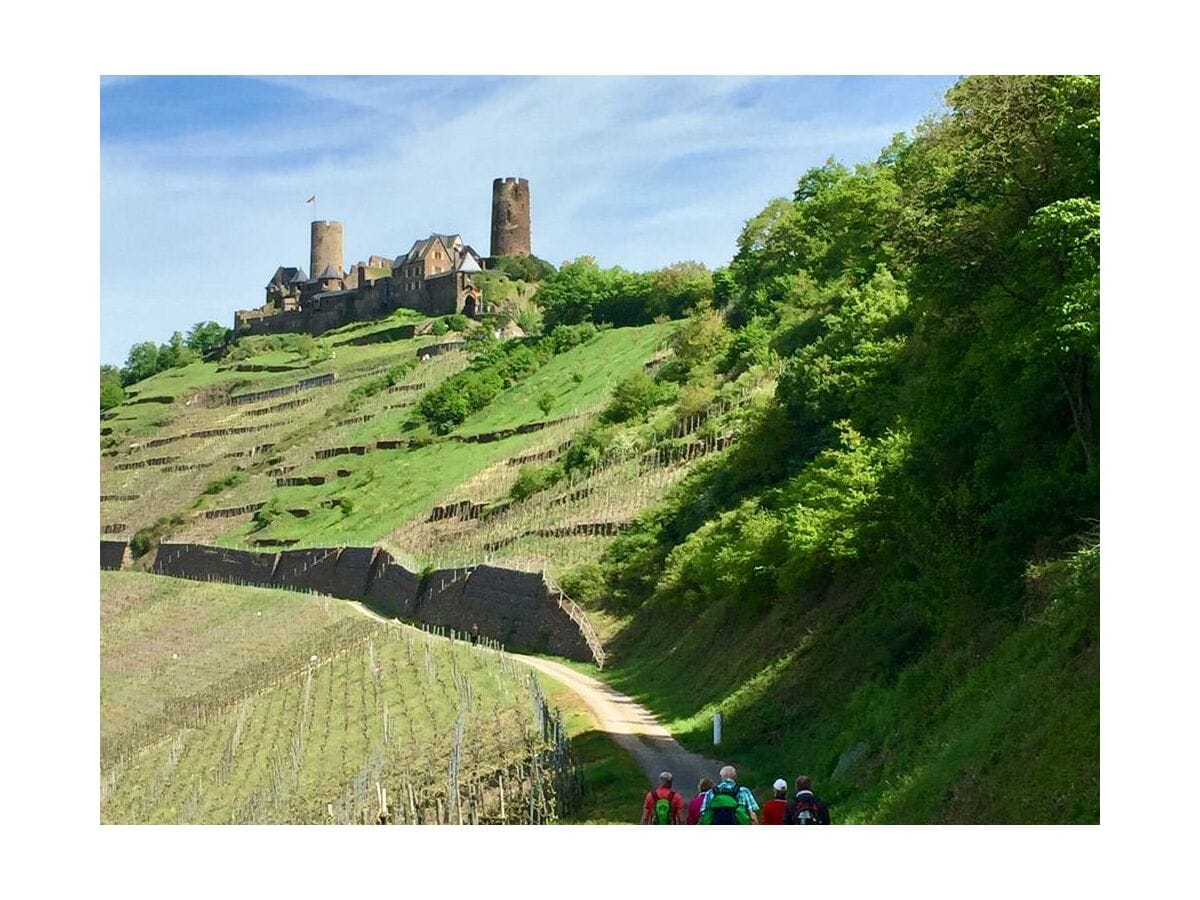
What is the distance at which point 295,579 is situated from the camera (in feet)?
218

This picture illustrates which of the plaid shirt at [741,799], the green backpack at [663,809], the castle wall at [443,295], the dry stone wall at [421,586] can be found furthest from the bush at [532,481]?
the castle wall at [443,295]

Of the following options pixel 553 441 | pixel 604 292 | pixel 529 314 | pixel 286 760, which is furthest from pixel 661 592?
pixel 529 314

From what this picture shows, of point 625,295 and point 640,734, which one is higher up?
point 625,295

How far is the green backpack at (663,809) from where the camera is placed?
55.4ft

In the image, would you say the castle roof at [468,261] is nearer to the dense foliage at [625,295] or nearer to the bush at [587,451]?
the dense foliage at [625,295]

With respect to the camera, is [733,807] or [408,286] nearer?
[733,807]

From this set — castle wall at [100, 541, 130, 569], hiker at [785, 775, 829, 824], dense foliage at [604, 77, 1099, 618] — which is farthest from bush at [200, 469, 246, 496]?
hiker at [785, 775, 829, 824]

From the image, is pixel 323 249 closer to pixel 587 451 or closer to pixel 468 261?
pixel 468 261

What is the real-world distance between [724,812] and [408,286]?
12630 centimetres

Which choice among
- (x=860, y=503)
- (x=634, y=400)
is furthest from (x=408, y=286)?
(x=860, y=503)

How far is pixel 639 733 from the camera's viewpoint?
29.3 meters

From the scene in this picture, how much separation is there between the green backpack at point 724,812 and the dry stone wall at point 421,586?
25.9 meters

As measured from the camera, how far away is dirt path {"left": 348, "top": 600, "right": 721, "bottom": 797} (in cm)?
2500

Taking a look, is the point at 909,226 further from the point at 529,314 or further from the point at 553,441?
the point at 529,314
